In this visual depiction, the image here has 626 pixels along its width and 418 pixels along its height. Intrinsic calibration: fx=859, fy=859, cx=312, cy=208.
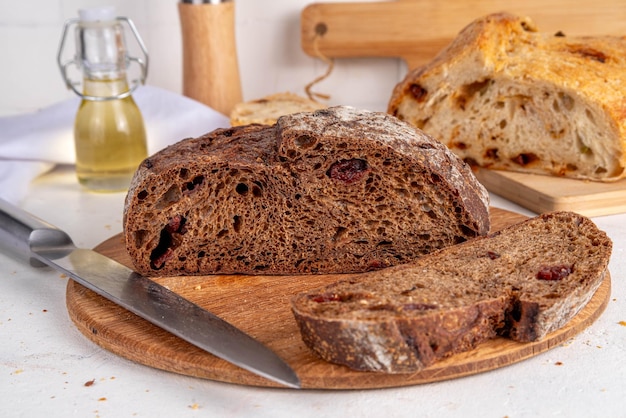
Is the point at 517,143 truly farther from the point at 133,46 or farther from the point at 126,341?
the point at 133,46

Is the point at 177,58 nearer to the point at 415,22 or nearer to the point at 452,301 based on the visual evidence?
the point at 415,22

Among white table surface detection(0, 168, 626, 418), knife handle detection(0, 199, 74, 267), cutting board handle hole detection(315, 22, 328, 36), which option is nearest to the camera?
white table surface detection(0, 168, 626, 418)

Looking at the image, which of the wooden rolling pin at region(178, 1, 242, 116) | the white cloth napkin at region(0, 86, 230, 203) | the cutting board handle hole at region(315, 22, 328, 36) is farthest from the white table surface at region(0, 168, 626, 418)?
the cutting board handle hole at region(315, 22, 328, 36)

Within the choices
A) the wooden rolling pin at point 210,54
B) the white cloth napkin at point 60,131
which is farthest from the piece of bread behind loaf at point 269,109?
the wooden rolling pin at point 210,54

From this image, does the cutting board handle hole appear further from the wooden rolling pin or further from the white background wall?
the wooden rolling pin

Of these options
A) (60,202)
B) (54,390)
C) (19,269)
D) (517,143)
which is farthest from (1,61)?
(54,390)

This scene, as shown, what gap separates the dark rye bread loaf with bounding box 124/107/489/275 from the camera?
2.47 m

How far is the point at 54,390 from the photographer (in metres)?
1.99

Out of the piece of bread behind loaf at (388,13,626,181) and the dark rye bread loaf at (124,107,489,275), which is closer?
the dark rye bread loaf at (124,107,489,275)

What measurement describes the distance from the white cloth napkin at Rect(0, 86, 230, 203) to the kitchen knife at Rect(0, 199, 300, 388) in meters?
0.87

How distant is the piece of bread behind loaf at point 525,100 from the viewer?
10.7ft

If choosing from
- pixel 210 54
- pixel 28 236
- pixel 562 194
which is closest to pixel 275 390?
pixel 28 236

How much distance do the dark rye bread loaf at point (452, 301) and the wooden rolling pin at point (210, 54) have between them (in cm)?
229

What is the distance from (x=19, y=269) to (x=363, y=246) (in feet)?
3.59
